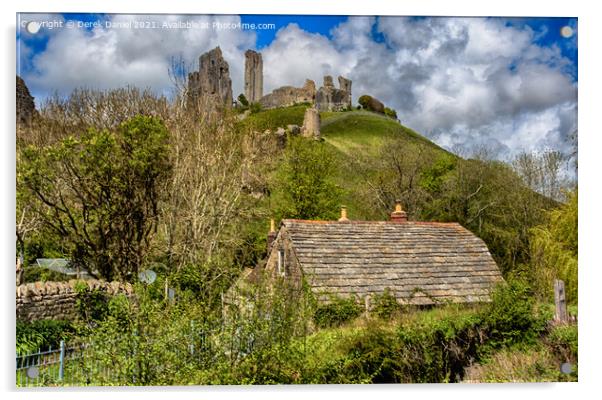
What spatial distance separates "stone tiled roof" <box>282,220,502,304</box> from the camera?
8.89m

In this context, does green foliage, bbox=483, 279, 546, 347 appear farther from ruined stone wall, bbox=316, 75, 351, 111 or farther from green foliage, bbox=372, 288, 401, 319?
ruined stone wall, bbox=316, 75, 351, 111

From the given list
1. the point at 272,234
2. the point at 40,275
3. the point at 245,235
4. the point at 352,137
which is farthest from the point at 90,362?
the point at 352,137

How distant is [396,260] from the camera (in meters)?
9.62

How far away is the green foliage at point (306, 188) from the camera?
39.6 ft

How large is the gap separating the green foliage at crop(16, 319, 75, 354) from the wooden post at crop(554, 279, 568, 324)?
19.6 feet

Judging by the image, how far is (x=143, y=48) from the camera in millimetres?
7305

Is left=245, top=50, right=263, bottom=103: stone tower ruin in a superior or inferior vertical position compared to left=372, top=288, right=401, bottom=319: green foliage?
superior

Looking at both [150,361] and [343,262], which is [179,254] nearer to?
[343,262]

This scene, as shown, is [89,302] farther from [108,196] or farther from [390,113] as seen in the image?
[390,113]

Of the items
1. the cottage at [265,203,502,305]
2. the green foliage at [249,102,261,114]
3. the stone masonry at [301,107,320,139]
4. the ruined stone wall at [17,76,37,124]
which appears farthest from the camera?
the stone masonry at [301,107,320,139]

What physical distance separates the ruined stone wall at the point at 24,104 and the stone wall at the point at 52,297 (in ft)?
7.05

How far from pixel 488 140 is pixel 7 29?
20.9 feet

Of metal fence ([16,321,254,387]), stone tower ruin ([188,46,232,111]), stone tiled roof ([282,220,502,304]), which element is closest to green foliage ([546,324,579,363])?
stone tiled roof ([282,220,502,304])

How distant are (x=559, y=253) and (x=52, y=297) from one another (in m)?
7.09
